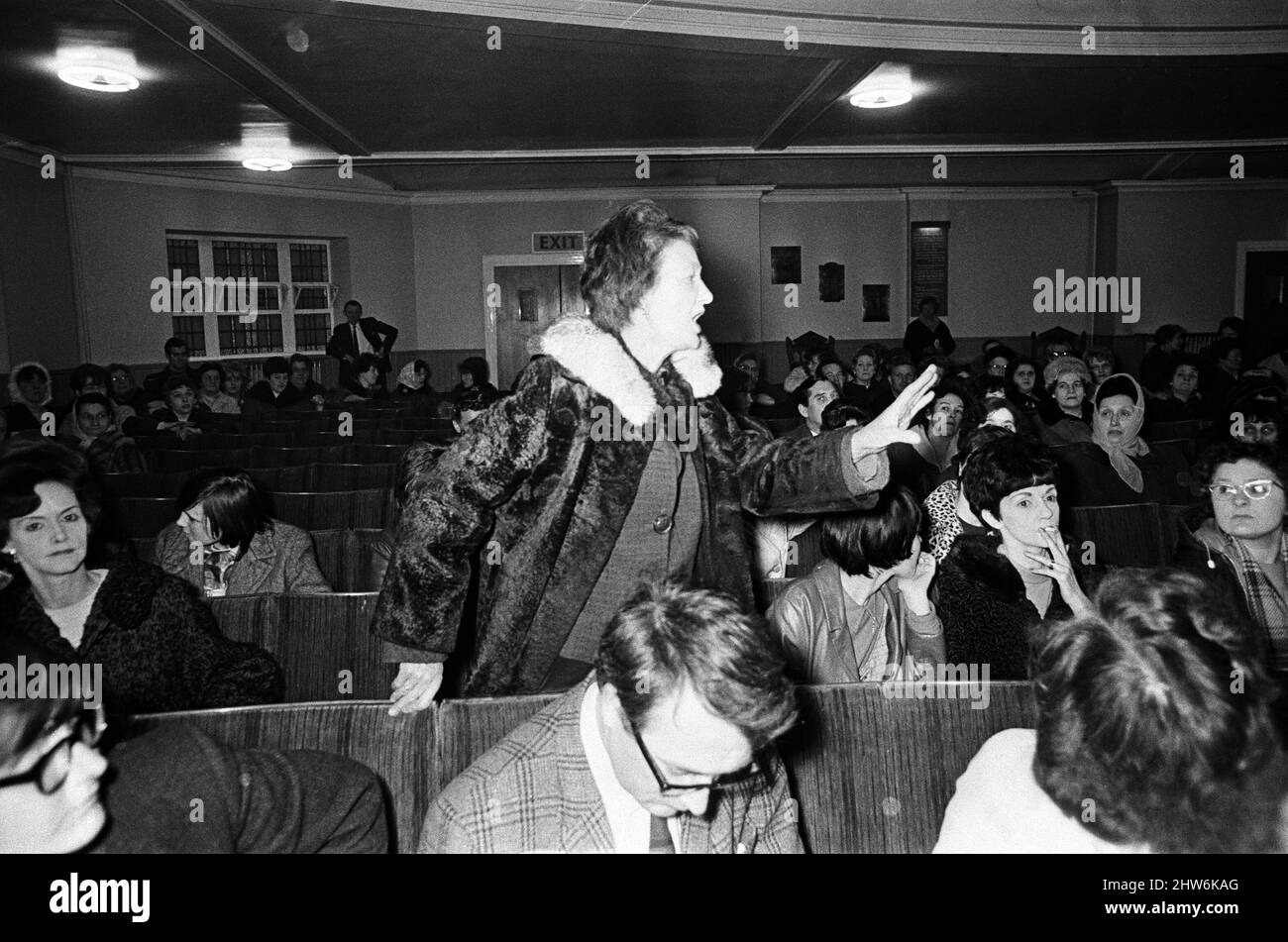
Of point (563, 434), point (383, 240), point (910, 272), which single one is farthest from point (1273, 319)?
point (563, 434)

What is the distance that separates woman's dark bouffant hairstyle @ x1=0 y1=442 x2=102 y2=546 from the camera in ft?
6.54

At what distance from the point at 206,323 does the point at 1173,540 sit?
31.5ft

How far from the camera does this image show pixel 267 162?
30.0ft

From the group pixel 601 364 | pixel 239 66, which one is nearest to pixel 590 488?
pixel 601 364

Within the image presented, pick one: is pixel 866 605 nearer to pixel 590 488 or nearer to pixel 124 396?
pixel 590 488

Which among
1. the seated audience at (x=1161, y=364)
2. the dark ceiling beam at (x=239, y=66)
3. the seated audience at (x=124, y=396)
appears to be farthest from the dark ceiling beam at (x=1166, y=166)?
the seated audience at (x=124, y=396)

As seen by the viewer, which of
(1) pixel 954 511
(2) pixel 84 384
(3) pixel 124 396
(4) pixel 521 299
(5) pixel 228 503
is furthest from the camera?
(4) pixel 521 299

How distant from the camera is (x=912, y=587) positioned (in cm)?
222

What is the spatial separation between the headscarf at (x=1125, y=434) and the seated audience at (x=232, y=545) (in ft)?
9.67

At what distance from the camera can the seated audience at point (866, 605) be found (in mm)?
2094

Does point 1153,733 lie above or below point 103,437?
below

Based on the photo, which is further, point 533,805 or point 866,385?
point 866,385

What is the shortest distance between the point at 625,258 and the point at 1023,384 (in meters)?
4.84

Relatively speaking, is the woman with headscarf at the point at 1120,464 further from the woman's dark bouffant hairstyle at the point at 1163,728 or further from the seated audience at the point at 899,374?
the woman's dark bouffant hairstyle at the point at 1163,728
